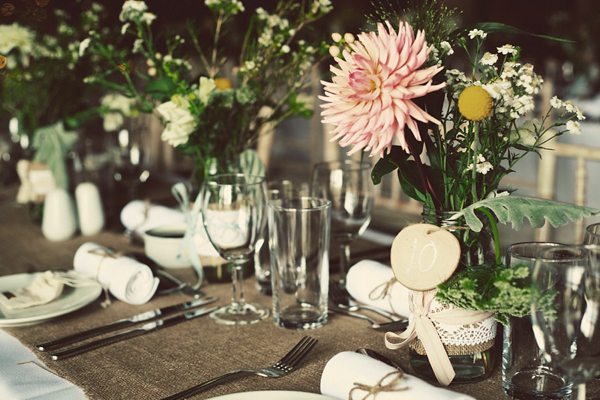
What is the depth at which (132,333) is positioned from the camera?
92 centimetres

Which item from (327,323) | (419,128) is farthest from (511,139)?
(327,323)

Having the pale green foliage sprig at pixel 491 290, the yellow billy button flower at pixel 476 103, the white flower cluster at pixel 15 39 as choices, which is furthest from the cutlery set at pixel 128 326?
the white flower cluster at pixel 15 39

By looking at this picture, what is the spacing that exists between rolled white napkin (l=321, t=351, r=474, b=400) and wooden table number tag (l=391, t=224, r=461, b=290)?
113 millimetres

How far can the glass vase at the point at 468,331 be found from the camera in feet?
2.37

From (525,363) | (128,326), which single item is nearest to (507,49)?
(525,363)

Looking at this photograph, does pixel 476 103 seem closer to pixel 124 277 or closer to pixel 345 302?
pixel 345 302

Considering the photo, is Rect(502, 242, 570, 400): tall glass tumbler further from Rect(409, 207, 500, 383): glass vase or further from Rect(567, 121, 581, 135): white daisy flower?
Rect(567, 121, 581, 135): white daisy flower

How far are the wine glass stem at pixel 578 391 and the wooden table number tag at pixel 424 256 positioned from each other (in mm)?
179

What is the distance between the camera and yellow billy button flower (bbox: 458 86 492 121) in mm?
638

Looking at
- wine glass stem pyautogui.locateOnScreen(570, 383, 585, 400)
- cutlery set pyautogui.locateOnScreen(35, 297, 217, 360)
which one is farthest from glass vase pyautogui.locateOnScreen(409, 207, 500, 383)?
cutlery set pyautogui.locateOnScreen(35, 297, 217, 360)

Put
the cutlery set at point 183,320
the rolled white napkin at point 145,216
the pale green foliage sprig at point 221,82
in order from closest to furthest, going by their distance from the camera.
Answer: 1. the cutlery set at point 183,320
2. the pale green foliage sprig at point 221,82
3. the rolled white napkin at point 145,216

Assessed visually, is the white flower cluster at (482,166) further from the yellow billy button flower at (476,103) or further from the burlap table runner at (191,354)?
the burlap table runner at (191,354)

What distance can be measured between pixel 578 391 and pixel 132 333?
2.10 feet

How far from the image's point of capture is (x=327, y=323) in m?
0.95
